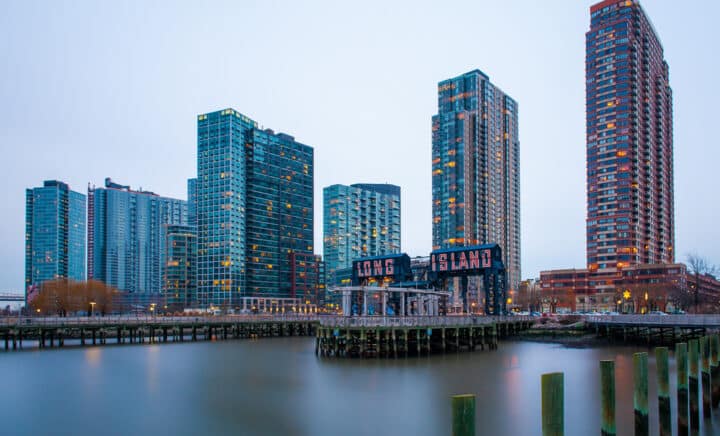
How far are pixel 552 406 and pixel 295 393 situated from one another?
31.7m

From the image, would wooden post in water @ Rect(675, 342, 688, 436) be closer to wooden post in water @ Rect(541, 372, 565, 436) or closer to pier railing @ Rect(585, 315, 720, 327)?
wooden post in water @ Rect(541, 372, 565, 436)

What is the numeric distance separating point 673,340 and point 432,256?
36.1m

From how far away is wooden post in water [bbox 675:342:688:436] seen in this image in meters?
25.5

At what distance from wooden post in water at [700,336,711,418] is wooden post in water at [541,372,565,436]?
1923cm

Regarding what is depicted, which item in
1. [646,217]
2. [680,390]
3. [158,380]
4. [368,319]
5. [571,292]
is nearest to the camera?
[680,390]

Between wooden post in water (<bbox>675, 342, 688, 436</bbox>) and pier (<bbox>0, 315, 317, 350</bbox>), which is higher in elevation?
wooden post in water (<bbox>675, 342, 688, 436</bbox>)

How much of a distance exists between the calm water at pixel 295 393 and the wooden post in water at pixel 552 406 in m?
17.4

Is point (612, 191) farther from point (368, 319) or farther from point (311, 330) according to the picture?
point (368, 319)

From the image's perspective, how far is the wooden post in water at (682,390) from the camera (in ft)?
83.8

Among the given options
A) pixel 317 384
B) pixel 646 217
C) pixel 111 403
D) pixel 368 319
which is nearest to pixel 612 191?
pixel 646 217

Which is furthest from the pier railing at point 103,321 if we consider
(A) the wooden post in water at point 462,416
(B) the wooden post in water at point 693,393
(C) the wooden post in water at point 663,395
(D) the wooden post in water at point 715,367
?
(A) the wooden post in water at point 462,416

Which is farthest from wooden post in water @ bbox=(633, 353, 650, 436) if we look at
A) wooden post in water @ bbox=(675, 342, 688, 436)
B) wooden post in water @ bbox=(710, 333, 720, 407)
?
wooden post in water @ bbox=(710, 333, 720, 407)

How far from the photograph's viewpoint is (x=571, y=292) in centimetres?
18662

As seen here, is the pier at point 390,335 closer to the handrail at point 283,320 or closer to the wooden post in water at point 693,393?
the handrail at point 283,320
